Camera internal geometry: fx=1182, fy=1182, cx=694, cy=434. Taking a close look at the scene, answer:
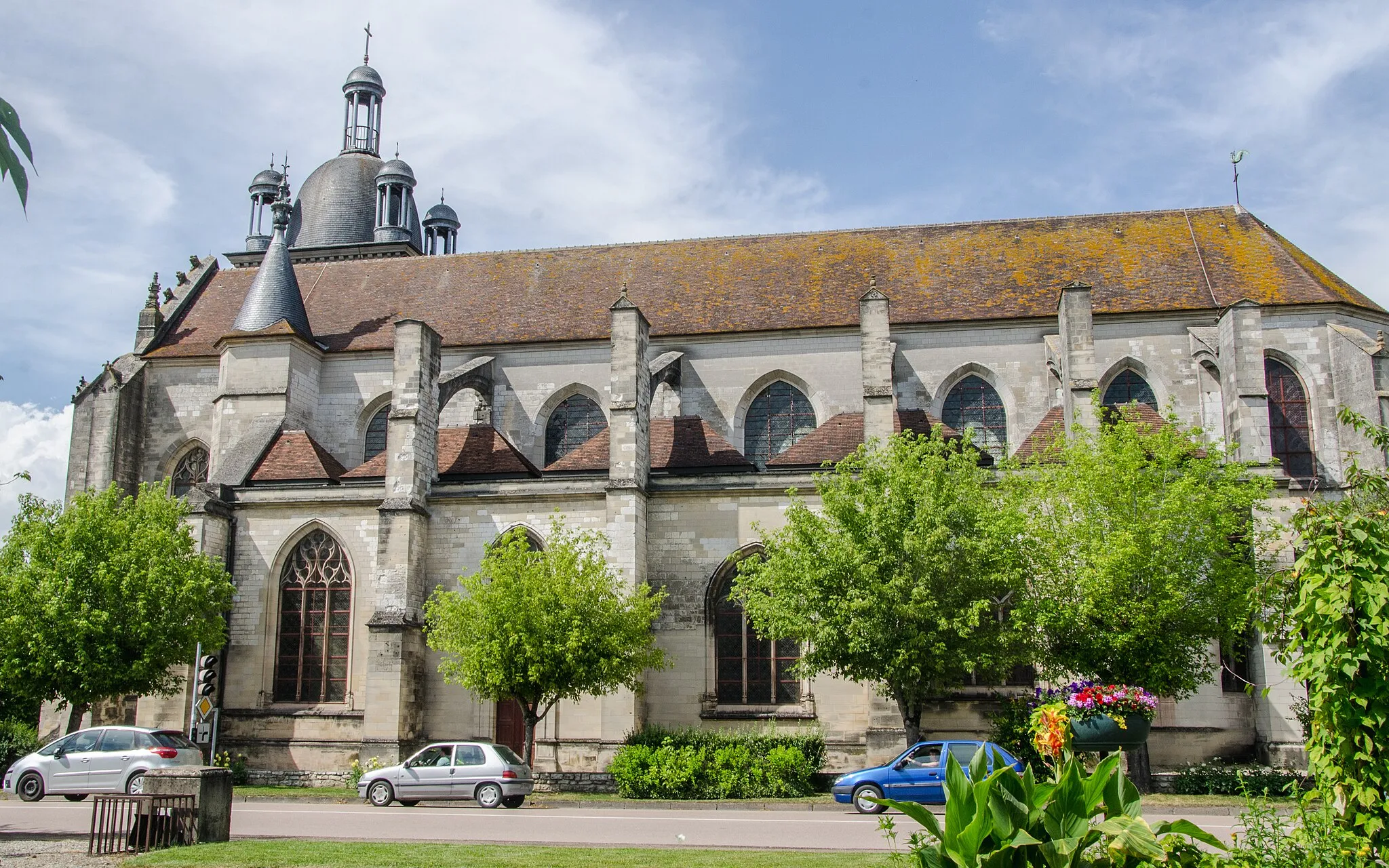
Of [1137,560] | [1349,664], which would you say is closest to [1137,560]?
[1137,560]

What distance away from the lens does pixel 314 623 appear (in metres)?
26.8

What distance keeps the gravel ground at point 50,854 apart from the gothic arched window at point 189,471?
61.9ft

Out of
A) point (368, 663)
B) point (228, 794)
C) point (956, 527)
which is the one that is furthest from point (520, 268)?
point (228, 794)

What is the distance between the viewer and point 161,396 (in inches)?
1296

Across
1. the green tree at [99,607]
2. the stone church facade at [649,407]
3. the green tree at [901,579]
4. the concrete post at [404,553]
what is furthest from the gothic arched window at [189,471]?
the green tree at [901,579]

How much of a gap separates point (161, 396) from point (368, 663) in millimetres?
12993

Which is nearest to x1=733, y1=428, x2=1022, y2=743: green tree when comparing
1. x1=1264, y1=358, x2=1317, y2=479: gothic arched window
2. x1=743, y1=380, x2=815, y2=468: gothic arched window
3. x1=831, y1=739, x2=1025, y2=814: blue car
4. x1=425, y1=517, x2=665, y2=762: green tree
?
x1=831, y1=739, x2=1025, y2=814: blue car

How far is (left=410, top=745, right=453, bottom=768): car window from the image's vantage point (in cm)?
2019

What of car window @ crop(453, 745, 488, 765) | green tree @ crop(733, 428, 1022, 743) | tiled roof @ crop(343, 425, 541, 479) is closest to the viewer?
car window @ crop(453, 745, 488, 765)

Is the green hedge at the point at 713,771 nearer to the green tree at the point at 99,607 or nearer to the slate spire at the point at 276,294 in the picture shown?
the green tree at the point at 99,607

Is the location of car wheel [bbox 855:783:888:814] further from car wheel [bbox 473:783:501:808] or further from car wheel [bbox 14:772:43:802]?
car wheel [bbox 14:772:43:802]

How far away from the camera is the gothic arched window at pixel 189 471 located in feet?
106

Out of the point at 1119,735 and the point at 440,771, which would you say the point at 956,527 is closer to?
the point at 1119,735

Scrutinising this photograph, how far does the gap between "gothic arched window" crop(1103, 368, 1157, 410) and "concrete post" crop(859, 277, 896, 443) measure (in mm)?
6678
